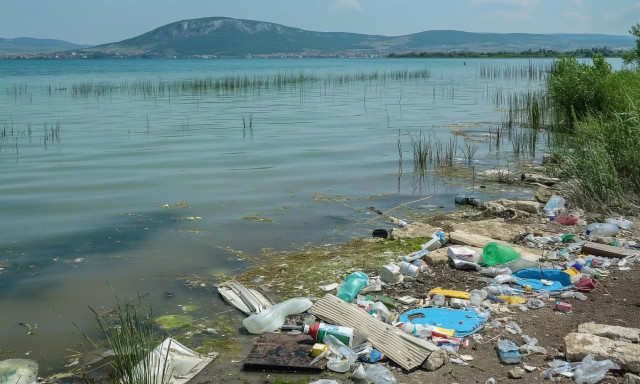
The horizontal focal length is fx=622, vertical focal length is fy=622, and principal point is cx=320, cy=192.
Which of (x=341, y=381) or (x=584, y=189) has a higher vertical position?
(x=584, y=189)

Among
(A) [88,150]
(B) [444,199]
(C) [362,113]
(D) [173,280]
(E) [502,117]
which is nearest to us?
(D) [173,280]

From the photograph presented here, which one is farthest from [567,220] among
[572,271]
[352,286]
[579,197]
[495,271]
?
[352,286]

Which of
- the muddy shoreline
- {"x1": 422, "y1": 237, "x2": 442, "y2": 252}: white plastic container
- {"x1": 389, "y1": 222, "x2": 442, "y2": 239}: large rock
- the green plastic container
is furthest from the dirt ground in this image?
{"x1": 389, "y1": 222, "x2": 442, "y2": 239}: large rock

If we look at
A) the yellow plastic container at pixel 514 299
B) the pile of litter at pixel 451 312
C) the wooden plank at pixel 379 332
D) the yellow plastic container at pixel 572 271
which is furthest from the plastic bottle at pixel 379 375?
the yellow plastic container at pixel 572 271

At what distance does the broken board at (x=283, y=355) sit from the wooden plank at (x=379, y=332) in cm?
36

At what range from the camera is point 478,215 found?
9469 mm

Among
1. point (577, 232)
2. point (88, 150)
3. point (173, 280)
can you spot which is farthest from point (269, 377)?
point (88, 150)

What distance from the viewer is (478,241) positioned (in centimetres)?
735

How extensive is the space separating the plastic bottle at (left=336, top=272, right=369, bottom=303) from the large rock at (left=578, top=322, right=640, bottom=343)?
209 centimetres

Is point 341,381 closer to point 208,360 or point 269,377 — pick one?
point 269,377

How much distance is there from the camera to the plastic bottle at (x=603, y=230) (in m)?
7.71

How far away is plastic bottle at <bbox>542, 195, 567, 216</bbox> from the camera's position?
895cm

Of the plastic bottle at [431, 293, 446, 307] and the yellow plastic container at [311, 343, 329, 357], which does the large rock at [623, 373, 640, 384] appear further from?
the yellow plastic container at [311, 343, 329, 357]

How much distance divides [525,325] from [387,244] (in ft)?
9.40
